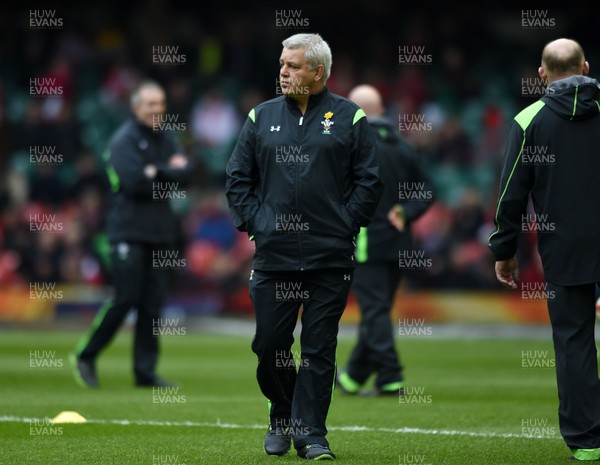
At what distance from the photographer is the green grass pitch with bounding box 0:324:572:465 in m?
8.28

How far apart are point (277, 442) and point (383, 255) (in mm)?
4160

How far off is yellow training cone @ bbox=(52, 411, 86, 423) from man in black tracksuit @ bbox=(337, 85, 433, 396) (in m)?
3.06

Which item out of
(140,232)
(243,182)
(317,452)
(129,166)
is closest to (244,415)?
(317,452)

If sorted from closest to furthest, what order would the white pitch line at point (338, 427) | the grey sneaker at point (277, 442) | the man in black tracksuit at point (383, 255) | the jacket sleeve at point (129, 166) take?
the grey sneaker at point (277, 442), the white pitch line at point (338, 427), the man in black tracksuit at point (383, 255), the jacket sleeve at point (129, 166)

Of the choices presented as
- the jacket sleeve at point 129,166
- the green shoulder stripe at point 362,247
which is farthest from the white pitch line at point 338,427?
the jacket sleeve at point 129,166

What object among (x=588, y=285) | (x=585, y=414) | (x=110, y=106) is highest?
(x=110, y=106)

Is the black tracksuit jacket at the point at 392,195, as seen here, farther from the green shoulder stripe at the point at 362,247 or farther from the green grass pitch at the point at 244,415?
the green grass pitch at the point at 244,415

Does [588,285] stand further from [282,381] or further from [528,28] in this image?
[528,28]

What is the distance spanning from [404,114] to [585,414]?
18336mm

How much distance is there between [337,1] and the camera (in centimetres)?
2905

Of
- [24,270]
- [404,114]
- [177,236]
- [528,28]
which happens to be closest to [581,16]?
[528,28]

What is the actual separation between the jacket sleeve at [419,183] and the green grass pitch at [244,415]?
1.67 metres

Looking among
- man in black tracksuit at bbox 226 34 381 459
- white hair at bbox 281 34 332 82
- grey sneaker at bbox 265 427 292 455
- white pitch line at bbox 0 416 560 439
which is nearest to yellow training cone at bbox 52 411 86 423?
white pitch line at bbox 0 416 560 439

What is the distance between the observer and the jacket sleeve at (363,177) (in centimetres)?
804
